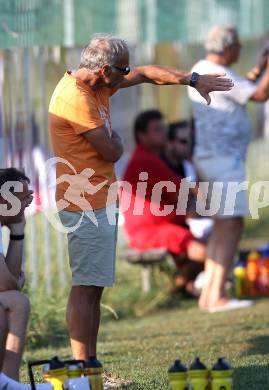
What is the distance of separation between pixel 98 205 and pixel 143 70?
984 millimetres

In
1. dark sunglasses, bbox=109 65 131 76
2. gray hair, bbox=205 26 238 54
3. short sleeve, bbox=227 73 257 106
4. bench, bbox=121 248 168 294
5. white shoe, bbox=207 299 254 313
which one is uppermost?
gray hair, bbox=205 26 238 54

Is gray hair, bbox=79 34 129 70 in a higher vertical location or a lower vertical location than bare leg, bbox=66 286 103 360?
higher

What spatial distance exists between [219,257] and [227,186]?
69 centimetres

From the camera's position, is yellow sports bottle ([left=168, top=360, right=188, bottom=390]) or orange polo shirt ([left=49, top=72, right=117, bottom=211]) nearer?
yellow sports bottle ([left=168, top=360, right=188, bottom=390])

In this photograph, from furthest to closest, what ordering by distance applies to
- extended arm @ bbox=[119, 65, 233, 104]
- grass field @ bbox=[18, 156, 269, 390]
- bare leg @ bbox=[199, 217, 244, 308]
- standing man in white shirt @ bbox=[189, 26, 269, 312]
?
1. bare leg @ bbox=[199, 217, 244, 308]
2. standing man in white shirt @ bbox=[189, 26, 269, 312]
3. grass field @ bbox=[18, 156, 269, 390]
4. extended arm @ bbox=[119, 65, 233, 104]

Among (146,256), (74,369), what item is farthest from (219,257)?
(74,369)

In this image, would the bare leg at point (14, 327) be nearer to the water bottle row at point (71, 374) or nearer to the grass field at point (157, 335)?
the water bottle row at point (71, 374)

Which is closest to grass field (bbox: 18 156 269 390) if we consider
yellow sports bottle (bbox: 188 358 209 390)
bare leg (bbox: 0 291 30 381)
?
bare leg (bbox: 0 291 30 381)

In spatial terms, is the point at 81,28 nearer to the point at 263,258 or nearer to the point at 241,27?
the point at 263,258

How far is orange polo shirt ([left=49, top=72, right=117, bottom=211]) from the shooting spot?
679 centimetres

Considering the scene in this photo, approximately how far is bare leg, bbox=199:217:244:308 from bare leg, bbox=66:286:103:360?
3.63 metres

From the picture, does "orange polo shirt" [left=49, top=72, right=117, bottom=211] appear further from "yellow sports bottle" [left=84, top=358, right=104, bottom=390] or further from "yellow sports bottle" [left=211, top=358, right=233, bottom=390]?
"yellow sports bottle" [left=211, top=358, right=233, bottom=390]

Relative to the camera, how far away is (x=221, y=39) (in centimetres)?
1031

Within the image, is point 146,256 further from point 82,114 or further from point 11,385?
point 11,385
